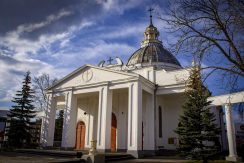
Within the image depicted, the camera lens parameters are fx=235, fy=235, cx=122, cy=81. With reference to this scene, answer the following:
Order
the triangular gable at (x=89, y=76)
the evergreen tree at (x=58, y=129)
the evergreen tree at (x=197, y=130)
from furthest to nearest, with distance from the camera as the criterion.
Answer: the evergreen tree at (x=58, y=129) → the triangular gable at (x=89, y=76) → the evergreen tree at (x=197, y=130)

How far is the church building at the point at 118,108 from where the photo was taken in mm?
18844

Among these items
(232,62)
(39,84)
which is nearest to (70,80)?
(39,84)

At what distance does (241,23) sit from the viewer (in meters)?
8.77

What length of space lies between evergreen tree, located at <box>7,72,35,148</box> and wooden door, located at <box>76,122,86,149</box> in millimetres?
5349

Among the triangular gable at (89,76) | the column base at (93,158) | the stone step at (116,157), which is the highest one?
the triangular gable at (89,76)

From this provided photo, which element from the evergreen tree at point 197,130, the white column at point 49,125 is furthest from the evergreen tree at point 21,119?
the evergreen tree at point 197,130

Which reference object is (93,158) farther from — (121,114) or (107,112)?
(121,114)

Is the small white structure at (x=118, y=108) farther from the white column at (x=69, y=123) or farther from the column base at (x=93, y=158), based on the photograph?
the column base at (x=93, y=158)

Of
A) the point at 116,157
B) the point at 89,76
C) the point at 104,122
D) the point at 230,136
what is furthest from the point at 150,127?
the point at 89,76

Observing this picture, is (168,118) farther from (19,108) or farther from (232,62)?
(19,108)

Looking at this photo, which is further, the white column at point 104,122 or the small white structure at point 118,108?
the small white structure at point 118,108

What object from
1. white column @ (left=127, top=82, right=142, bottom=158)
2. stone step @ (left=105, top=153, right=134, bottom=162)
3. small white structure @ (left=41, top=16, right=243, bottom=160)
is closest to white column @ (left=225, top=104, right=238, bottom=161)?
small white structure @ (left=41, top=16, right=243, bottom=160)

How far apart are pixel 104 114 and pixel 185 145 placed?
7.30 m

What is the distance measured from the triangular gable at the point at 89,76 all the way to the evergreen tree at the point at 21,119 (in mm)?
4398
